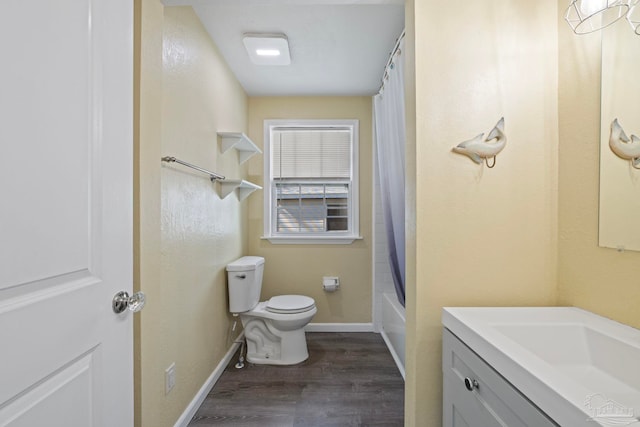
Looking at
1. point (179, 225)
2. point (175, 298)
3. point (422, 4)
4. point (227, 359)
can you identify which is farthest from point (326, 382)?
point (422, 4)

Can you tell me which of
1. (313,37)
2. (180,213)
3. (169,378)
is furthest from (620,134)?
(169,378)

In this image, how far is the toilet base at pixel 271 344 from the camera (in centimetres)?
235

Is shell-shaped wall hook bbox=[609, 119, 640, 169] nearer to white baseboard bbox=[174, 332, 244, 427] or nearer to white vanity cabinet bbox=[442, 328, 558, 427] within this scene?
white vanity cabinet bbox=[442, 328, 558, 427]

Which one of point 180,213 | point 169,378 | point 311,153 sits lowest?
point 169,378

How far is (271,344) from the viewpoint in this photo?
7.83 feet

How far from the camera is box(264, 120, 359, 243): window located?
3.08 metres

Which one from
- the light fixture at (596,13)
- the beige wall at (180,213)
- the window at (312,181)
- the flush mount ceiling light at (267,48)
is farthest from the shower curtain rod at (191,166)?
the light fixture at (596,13)

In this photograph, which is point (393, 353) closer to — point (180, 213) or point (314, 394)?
point (314, 394)

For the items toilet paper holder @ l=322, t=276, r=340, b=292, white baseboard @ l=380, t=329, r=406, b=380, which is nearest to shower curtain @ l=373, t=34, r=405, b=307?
white baseboard @ l=380, t=329, r=406, b=380

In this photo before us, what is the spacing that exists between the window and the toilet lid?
28.7 inches

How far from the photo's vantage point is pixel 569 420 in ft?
1.94

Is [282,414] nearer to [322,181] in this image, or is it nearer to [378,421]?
[378,421]

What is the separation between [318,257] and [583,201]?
2.21 meters

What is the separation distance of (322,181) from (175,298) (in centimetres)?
192
